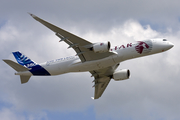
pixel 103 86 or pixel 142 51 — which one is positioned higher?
pixel 142 51

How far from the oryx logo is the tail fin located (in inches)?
804

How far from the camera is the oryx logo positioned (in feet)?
165

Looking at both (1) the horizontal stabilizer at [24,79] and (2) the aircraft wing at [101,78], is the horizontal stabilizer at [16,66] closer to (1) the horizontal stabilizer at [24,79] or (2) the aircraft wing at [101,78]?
(1) the horizontal stabilizer at [24,79]

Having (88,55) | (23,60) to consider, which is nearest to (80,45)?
(88,55)

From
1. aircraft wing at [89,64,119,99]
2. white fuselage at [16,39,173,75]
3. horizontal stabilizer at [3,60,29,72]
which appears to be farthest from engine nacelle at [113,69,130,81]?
horizontal stabilizer at [3,60,29,72]

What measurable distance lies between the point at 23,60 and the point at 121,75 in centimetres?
1990

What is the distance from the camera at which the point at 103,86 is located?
6212 cm

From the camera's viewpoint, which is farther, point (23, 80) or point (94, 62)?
point (23, 80)

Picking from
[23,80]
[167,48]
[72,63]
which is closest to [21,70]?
[23,80]

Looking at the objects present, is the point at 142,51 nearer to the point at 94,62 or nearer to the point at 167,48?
the point at 167,48

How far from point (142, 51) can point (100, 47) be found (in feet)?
25.2

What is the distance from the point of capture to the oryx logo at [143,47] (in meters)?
50.3

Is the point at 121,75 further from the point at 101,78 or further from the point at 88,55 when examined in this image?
the point at 88,55

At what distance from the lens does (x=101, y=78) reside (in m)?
60.7
